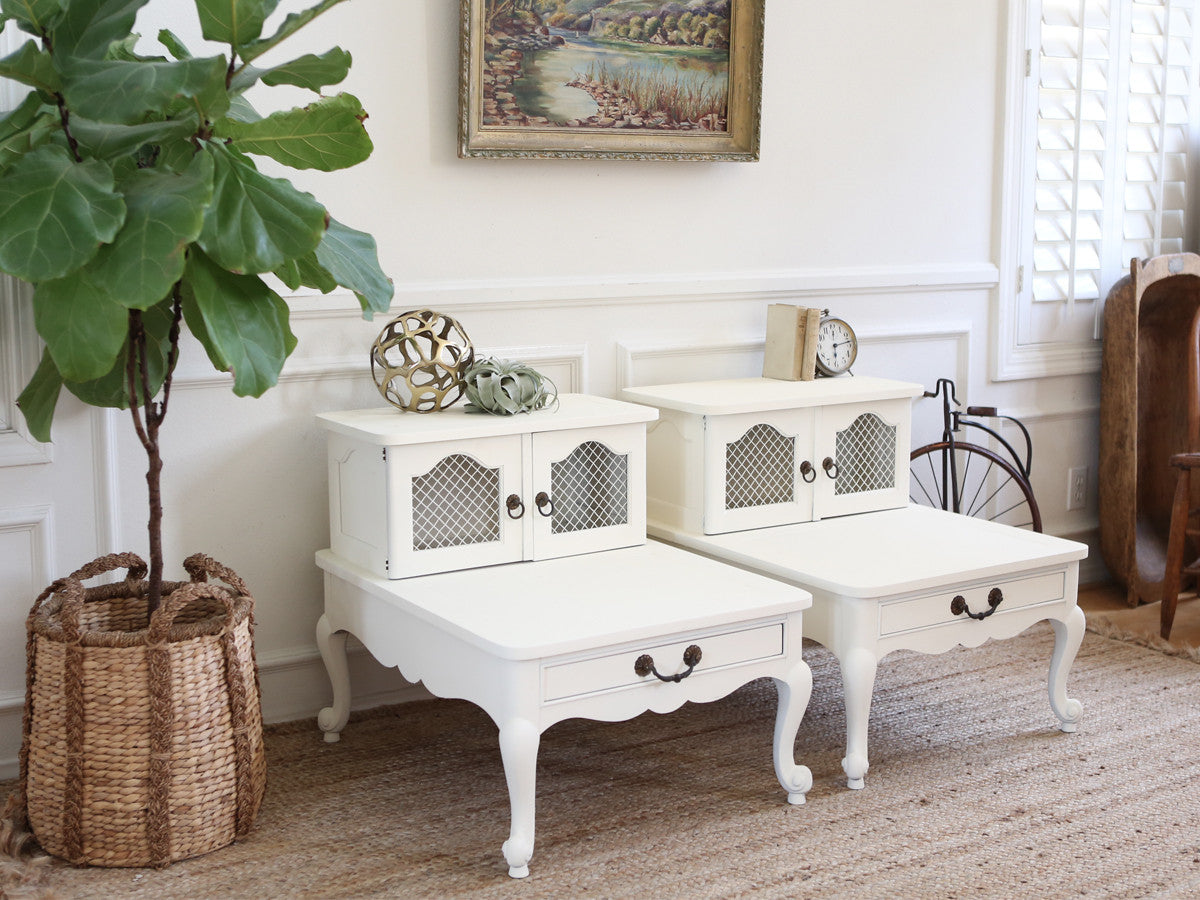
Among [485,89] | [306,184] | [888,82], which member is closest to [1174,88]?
[888,82]

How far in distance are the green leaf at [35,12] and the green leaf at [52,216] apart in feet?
0.66

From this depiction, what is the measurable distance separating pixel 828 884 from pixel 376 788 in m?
0.92

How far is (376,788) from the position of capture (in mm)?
2592

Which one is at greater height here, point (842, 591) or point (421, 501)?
point (421, 501)

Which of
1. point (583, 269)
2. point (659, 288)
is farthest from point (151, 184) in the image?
point (659, 288)

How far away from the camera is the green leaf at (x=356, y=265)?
225 centimetres

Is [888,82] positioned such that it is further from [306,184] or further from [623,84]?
[306,184]

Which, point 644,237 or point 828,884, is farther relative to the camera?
point 644,237

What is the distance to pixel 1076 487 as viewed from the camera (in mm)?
4055

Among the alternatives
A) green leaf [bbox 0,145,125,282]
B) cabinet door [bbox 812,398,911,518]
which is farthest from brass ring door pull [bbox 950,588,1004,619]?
Result: green leaf [bbox 0,145,125,282]

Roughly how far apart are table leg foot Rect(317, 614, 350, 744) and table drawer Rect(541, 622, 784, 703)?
77cm

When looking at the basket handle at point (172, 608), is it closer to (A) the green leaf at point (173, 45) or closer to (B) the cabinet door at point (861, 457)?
(A) the green leaf at point (173, 45)

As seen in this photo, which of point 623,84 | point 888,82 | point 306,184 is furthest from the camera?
point 888,82

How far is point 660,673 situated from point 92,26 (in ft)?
4.60
